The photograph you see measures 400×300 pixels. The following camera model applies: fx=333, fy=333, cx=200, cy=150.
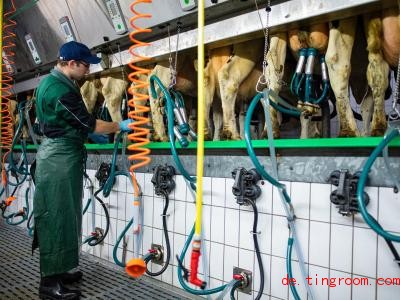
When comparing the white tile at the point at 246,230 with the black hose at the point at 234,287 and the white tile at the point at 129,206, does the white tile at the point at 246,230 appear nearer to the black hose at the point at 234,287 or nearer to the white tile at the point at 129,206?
the black hose at the point at 234,287

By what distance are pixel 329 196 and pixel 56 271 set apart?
1.84 metres

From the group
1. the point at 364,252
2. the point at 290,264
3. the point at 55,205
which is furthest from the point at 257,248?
the point at 55,205

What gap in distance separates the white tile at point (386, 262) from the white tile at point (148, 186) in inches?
69.2

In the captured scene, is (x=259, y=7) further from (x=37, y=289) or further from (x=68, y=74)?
(x=37, y=289)

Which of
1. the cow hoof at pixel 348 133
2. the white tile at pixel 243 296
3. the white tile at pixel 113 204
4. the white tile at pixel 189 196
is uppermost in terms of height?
the cow hoof at pixel 348 133

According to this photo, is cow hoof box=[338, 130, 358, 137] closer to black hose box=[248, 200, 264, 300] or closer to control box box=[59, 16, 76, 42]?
black hose box=[248, 200, 264, 300]

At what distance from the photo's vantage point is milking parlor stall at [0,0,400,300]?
163 cm

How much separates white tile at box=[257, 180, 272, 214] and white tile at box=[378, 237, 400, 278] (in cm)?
62

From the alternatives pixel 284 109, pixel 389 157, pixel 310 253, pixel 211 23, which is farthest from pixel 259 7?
pixel 310 253

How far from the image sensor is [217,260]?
2311mm

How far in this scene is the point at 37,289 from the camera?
8.21 feet

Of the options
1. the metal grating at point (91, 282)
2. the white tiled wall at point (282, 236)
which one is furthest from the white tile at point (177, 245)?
the metal grating at point (91, 282)

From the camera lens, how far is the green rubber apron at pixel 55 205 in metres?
2.28

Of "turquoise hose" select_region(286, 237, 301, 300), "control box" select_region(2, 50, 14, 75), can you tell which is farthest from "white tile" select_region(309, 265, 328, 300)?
"control box" select_region(2, 50, 14, 75)
